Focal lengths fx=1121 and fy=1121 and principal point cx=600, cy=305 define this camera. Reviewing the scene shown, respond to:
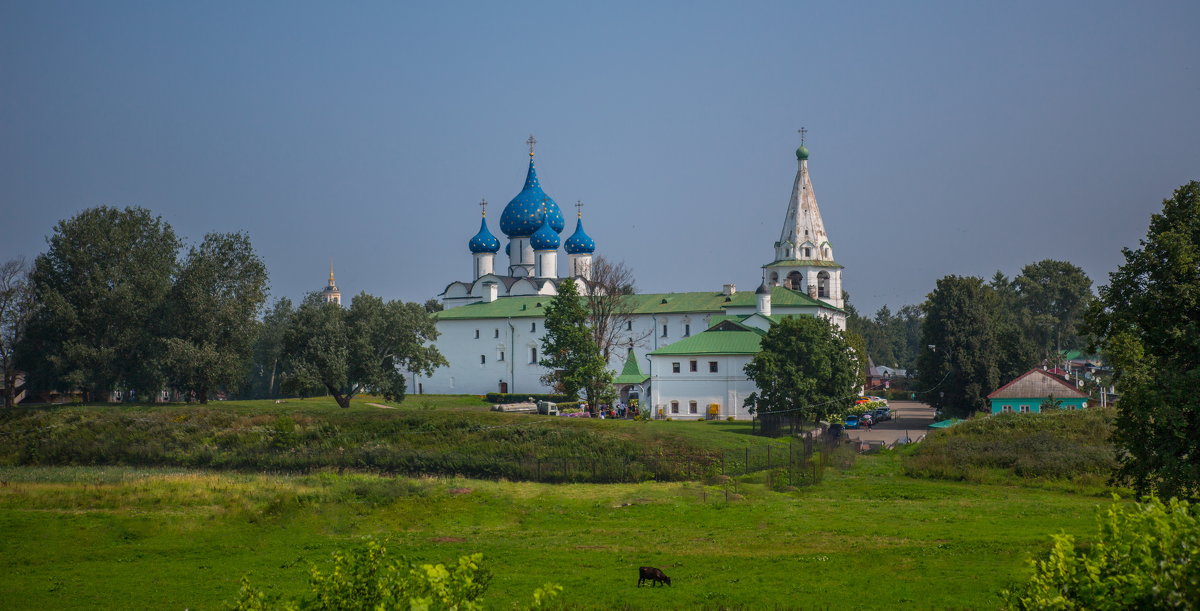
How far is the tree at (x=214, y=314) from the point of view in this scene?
2084 inches

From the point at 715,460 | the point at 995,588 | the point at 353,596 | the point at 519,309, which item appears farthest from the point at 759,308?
the point at 353,596

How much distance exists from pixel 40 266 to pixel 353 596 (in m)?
51.9

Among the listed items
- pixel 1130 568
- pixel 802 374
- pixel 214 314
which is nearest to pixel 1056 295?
pixel 802 374

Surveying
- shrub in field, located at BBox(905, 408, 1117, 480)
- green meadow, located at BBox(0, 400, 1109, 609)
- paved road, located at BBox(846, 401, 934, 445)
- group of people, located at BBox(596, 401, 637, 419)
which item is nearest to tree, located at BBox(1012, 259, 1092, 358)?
paved road, located at BBox(846, 401, 934, 445)

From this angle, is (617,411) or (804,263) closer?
(617,411)

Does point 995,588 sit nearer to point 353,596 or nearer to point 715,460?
point 353,596

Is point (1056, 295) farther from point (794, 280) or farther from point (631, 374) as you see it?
point (631, 374)

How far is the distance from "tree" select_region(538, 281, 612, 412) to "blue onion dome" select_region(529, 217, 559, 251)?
25.6 meters

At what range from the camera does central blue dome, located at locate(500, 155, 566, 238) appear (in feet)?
273

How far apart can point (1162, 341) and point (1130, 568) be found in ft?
35.5

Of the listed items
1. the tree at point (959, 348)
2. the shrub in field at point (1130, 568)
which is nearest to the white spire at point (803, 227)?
the tree at point (959, 348)

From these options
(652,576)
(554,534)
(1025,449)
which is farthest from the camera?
(1025,449)

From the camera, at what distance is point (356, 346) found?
182ft

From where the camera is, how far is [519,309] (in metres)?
77.2
